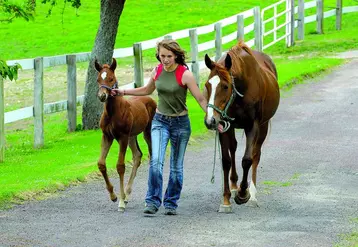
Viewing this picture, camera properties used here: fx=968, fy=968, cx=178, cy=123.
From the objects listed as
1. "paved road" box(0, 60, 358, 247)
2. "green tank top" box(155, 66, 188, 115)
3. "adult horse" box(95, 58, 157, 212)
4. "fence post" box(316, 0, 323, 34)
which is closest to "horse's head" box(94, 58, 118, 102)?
"adult horse" box(95, 58, 157, 212)

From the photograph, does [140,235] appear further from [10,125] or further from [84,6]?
[84,6]

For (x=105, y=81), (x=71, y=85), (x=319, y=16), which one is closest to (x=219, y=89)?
(x=105, y=81)

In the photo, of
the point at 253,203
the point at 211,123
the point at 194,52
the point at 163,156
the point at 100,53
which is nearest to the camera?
the point at 211,123

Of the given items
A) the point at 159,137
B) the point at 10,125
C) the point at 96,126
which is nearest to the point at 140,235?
the point at 159,137

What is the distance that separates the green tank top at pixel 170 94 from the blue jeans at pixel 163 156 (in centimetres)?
9

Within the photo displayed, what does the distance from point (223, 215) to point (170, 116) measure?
4.06 ft

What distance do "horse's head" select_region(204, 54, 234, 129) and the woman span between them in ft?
0.64

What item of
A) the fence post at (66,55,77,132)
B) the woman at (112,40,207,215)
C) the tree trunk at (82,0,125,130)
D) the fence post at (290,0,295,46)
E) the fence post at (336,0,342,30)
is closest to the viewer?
the woman at (112,40,207,215)

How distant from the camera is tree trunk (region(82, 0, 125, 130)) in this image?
1762 centimetres

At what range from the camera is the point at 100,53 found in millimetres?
17781

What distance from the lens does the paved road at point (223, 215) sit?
30.9 ft

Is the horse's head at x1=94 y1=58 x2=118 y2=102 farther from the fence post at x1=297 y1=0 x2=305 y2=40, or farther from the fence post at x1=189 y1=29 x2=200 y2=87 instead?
the fence post at x1=297 y1=0 x2=305 y2=40

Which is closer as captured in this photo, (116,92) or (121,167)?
(116,92)

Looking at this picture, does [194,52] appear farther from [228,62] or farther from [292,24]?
[228,62]
